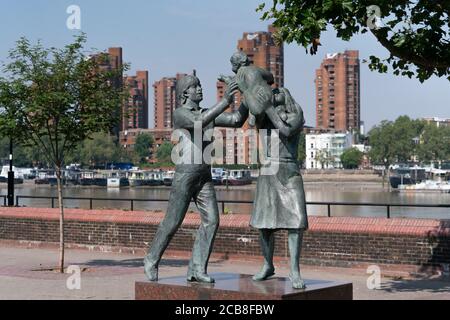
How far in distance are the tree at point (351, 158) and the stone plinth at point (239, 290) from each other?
170 m

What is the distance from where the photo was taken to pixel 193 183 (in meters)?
10.9

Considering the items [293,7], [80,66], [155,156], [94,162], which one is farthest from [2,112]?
[155,156]

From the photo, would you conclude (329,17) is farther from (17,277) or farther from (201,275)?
(17,277)

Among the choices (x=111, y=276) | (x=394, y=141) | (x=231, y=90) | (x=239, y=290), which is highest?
(x=394, y=141)

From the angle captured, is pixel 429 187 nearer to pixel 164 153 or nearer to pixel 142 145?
pixel 164 153

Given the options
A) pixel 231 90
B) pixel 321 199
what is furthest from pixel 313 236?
pixel 321 199

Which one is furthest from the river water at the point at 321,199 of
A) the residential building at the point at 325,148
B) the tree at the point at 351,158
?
the residential building at the point at 325,148

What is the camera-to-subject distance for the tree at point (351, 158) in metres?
179

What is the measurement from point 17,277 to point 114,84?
535 cm

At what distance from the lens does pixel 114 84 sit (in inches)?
800

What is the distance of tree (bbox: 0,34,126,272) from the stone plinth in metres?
8.25

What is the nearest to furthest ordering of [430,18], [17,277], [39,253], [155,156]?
[430,18]
[17,277]
[39,253]
[155,156]

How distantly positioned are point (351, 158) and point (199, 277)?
170 metres
